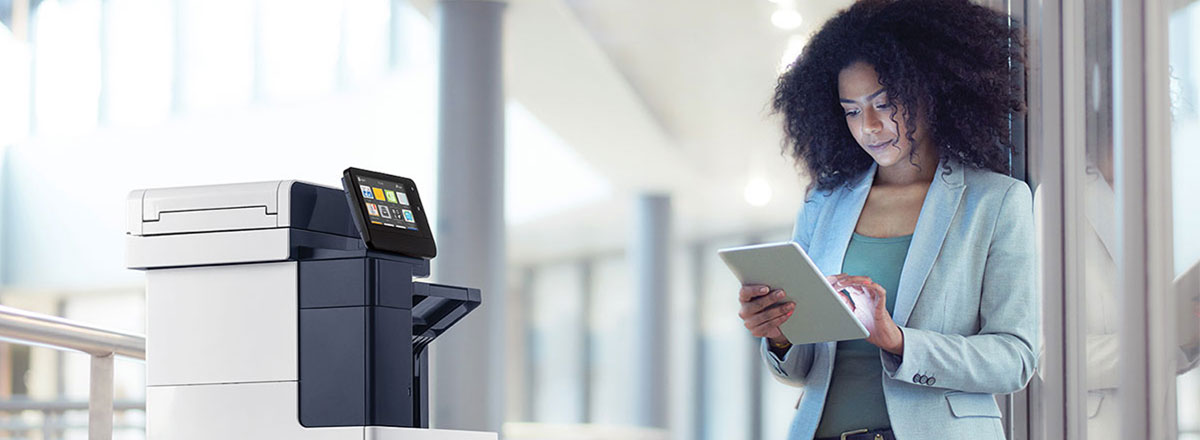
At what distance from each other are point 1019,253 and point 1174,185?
0.33 metres

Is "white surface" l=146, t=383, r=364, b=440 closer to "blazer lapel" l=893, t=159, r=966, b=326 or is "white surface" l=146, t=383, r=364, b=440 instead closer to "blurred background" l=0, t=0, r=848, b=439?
"blazer lapel" l=893, t=159, r=966, b=326

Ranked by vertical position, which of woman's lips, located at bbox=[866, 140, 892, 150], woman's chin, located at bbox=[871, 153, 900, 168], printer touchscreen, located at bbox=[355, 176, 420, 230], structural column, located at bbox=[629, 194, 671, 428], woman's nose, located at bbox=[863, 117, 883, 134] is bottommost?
structural column, located at bbox=[629, 194, 671, 428]

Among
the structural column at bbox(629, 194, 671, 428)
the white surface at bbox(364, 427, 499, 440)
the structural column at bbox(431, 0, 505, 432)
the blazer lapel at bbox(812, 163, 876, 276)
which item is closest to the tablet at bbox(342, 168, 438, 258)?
the white surface at bbox(364, 427, 499, 440)

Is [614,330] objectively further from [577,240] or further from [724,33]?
[724,33]

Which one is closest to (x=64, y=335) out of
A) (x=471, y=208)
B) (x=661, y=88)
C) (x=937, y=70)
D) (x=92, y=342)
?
(x=92, y=342)

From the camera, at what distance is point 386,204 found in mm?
1806

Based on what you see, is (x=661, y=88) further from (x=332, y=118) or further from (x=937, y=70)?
(x=937, y=70)

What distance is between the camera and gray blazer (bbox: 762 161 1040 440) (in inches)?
75.3

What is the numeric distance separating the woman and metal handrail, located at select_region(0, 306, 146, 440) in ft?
3.58

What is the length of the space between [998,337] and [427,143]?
285 inches

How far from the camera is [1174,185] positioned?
1.68 m

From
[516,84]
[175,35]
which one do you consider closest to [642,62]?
[516,84]

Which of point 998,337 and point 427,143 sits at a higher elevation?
point 427,143

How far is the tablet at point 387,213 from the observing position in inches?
68.2
